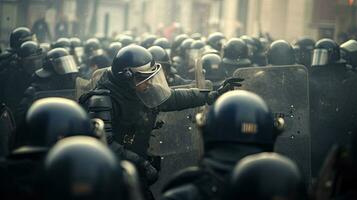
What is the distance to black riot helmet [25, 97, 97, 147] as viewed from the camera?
178 inches

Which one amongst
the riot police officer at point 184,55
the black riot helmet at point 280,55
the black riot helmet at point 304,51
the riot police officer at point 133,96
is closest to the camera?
the riot police officer at point 133,96

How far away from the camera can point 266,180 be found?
3.58m

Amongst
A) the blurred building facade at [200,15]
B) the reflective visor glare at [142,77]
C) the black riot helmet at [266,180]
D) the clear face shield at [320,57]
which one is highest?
the black riot helmet at [266,180]

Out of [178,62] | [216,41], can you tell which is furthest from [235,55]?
[216,41]

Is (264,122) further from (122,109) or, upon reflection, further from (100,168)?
(122,109)

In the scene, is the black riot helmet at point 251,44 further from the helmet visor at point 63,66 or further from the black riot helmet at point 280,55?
the helmet visor at point 63,66

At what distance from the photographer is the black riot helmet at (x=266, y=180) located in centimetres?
356

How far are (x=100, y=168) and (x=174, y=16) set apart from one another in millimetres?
46330

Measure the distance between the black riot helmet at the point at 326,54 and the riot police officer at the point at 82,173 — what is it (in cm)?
711

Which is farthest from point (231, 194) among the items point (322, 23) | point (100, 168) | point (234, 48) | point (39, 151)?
point (322, 23)

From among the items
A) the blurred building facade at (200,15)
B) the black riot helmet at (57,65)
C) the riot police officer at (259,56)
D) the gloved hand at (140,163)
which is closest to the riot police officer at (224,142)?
the gloved hand at (140,163)

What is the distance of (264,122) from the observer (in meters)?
A: 4.52

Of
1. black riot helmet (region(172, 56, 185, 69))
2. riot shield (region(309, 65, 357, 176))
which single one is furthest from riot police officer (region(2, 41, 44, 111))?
riot shield (region(309, 65, 357, 176))

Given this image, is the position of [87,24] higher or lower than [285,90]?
lower
